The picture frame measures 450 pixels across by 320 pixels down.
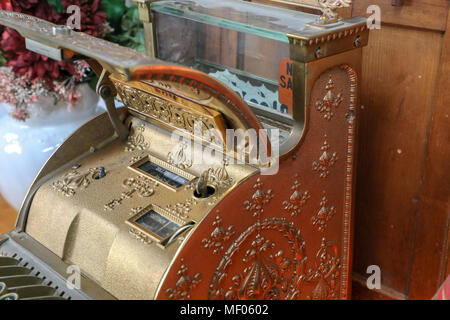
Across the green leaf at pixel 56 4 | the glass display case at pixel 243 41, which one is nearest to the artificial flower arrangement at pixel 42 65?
the green leaf at pixel 56 4

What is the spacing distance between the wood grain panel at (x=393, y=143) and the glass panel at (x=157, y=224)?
0.73 metres

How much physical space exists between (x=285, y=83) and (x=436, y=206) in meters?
0.60

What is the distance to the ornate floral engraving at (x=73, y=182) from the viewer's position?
1.54 metres

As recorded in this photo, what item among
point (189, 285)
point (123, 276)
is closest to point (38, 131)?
point (123, 276)

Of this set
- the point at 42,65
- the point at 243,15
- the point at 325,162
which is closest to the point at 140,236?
the point at 325,162

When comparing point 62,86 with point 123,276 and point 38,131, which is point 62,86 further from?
point 123,276

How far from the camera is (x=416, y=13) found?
1.48 m

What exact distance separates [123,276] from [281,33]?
2.33ft

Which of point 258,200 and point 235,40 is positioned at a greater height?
point 235,40

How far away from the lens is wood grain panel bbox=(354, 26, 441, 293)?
5.09 feet

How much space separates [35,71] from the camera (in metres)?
1.98

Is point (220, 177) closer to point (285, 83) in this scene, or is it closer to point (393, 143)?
point (285, 83)

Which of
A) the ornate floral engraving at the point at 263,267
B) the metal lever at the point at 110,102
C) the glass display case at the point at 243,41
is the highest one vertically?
the glass display case at the point at 243,41

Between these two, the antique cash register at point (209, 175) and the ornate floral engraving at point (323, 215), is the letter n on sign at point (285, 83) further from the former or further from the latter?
the ornate floral engraving at point (323, 215)
